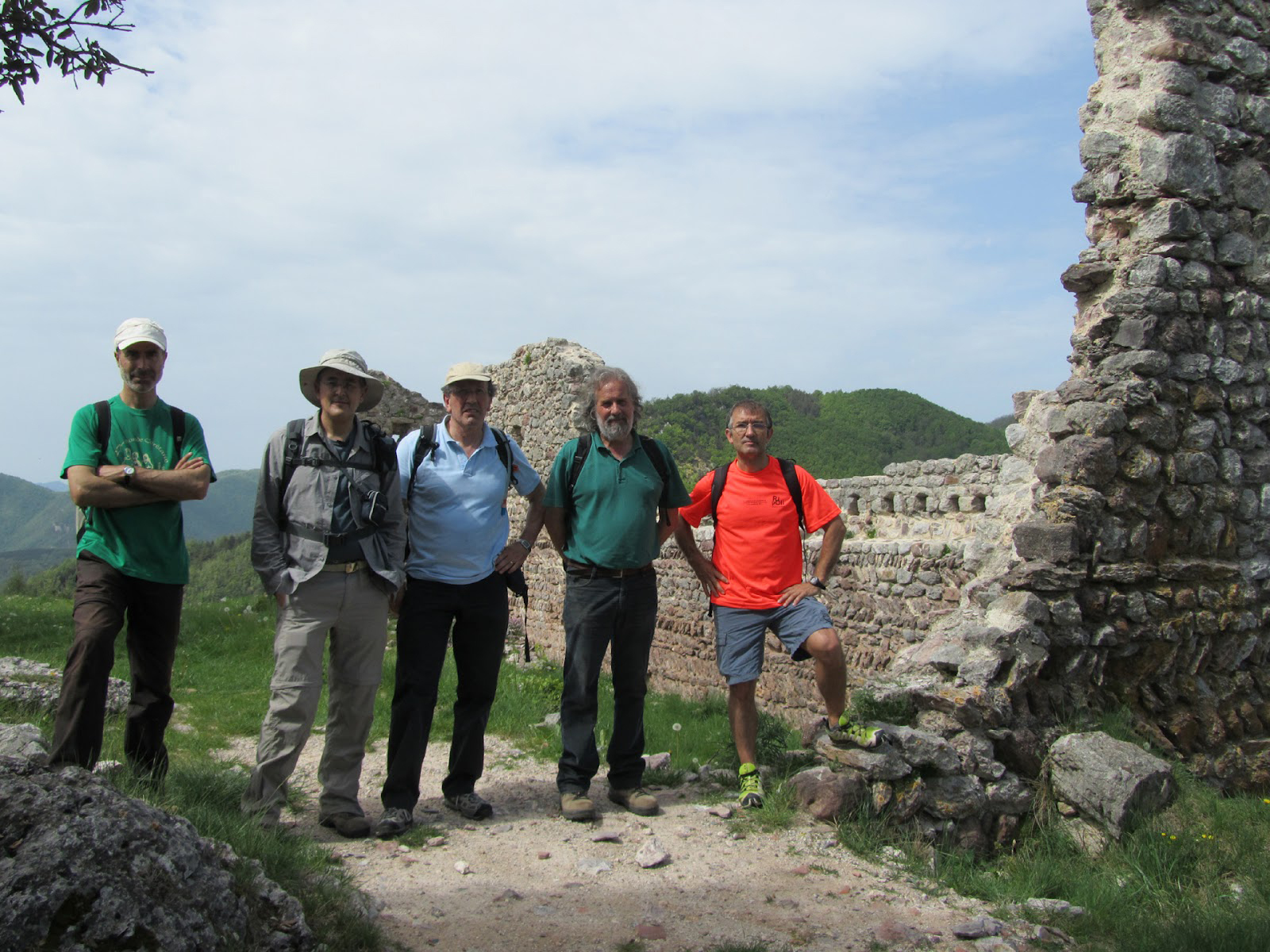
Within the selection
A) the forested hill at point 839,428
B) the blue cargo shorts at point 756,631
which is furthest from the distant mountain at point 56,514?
the blue cargo shorts at point 756,631

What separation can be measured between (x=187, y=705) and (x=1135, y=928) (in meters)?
7.20

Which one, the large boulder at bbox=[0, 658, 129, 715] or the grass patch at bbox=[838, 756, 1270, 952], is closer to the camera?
the grass patch at bbox=[838, 756, 1270, 952]

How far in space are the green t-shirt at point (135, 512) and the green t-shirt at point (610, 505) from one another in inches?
68.4

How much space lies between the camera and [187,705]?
806 centimetres

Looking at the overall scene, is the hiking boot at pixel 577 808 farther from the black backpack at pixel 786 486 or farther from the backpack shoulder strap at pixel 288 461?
the backpack shoulder strap at pixel 288 461

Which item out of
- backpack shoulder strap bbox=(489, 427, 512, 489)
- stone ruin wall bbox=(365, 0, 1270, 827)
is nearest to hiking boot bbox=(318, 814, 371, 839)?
backpack shoulder strap bbox=(489, 427, 512, 489)

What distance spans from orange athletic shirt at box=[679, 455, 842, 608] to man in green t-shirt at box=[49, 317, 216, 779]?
254cm

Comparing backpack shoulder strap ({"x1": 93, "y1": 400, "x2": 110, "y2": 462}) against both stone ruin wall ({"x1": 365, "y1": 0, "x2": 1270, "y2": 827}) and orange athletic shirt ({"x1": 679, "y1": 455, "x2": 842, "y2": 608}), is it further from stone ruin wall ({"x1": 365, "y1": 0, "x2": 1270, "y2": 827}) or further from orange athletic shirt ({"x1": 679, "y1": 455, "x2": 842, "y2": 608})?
stone ruin wall ({"x1": 365, "y1": 0, "x2": 1270, "y2": 827})

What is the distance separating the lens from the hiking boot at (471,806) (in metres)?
4.68

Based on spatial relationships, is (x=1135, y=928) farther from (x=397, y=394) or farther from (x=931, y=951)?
(x=397, y=394)

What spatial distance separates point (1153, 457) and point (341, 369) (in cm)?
459

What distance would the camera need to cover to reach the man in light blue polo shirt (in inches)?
179

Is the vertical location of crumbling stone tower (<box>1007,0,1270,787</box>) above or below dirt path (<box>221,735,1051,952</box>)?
above

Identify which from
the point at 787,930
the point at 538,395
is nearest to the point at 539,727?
the point at 787,930
